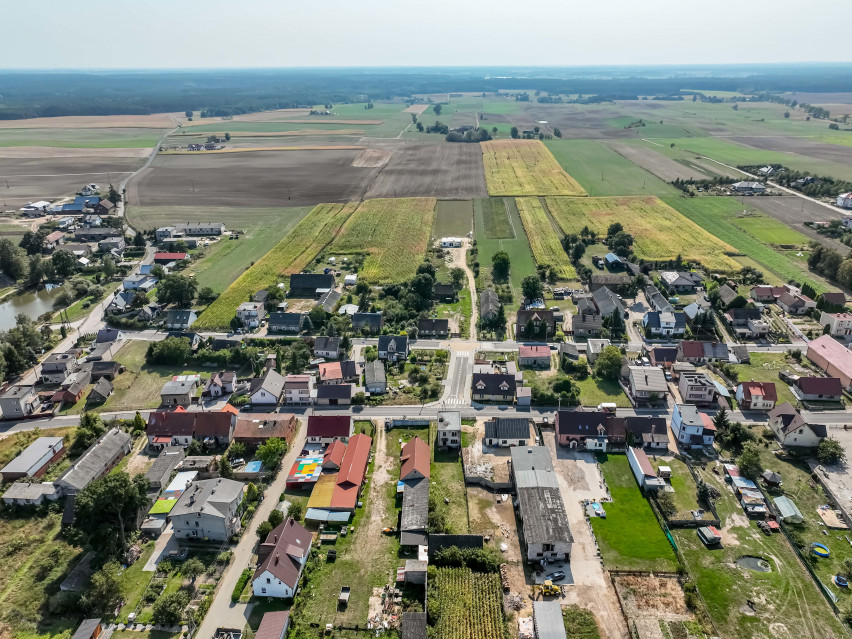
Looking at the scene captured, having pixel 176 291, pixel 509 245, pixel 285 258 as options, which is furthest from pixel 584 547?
pixel 285 258

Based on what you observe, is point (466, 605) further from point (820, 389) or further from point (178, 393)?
point (820, 389)

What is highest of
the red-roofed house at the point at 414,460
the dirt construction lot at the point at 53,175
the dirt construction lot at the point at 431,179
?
the dirt construction lot at the point at 53,175

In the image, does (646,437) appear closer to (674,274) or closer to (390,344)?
(390,344)

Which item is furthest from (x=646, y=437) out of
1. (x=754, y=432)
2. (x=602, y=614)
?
(x=602, y=614)

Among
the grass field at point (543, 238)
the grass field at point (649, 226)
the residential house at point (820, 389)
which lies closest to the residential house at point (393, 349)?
the grass field at point (543, 238)

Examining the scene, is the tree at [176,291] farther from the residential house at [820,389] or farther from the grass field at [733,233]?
the grass field at [733,233]

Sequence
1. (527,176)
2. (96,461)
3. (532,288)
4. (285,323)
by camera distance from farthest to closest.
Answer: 1. (527,176)
2. (532,288)
3. (285,323)
4. (96,461)
